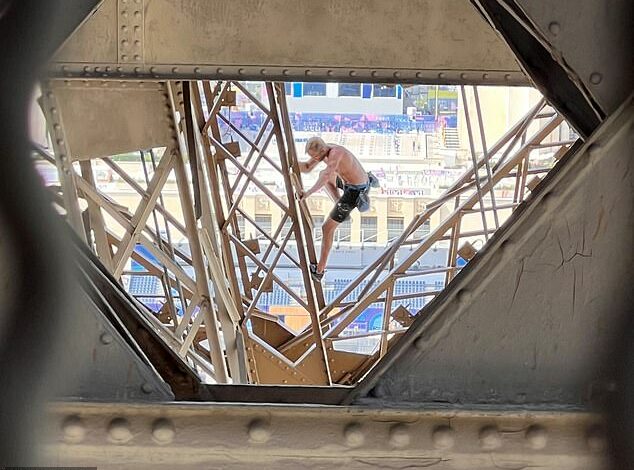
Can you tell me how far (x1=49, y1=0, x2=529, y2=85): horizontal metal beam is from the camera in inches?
181

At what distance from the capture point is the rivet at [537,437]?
1843 mm

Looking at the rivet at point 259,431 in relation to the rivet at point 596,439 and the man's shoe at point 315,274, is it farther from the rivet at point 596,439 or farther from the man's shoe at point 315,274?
the man's shoe at point 315,274

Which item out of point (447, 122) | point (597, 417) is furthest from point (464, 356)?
point (447, 122)

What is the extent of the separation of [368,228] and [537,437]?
25.1m

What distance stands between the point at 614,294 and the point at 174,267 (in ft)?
16.4

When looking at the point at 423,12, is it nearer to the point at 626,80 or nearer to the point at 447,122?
the point at 626,80

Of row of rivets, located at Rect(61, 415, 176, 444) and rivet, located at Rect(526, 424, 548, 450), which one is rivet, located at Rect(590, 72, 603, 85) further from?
row of rivets, located at Rect(61, 415, 176, 444)

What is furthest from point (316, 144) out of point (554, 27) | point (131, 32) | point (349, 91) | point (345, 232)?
point (349, 91)

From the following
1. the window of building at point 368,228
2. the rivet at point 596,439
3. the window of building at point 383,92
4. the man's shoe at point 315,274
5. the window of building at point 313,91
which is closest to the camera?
the rivet at point 596,439

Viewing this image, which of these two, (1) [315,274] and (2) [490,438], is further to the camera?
(1) [315,274]

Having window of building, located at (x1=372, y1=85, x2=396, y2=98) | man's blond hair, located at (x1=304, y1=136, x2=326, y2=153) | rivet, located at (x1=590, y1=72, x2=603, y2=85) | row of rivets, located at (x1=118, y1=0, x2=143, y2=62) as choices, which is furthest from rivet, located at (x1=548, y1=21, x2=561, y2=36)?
window of building, located at (x1=372, y1=85, x2=396, y2=98)

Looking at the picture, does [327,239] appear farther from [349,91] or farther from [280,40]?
[349,91]

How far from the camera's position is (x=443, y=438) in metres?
1.83

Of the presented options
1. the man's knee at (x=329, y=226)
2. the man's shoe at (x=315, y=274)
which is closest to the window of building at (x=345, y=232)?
the man's knee at (x=329, y=226)
